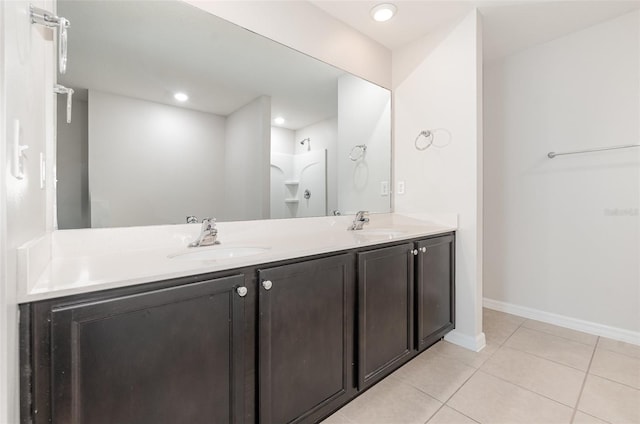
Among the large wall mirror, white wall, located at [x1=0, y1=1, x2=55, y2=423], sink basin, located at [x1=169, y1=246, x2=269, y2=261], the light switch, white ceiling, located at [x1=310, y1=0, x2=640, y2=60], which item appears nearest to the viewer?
white wall, located at [x1=0, y1=1, x2=55, y2=423]

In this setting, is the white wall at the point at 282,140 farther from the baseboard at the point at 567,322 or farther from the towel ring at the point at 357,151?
the baseboard at the point at 567,322

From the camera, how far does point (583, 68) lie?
2209 millimetres

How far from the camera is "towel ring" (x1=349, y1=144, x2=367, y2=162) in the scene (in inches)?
89.6

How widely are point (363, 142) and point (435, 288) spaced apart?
4.01ft

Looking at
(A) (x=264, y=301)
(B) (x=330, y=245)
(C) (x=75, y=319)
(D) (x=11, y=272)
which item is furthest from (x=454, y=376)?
(D) (x=11, y=272)

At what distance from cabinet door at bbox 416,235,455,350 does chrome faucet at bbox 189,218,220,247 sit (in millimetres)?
1148

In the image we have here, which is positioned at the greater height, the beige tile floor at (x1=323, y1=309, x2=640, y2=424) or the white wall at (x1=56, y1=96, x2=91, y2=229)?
the white wall at (x1=56, y1=96, x2=91, y2=229)

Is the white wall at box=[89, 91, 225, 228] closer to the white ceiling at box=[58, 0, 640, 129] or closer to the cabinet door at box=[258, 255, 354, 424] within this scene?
the white ceiling at box=[58, 0, 640, 129]

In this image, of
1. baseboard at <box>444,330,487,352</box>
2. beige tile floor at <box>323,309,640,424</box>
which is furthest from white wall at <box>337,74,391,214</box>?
beige tile floor at <box>323,309,640,424</box>

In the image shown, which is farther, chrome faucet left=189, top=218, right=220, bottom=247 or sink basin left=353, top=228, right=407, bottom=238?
sink basin left=353, top=228, right=407, bottom=238

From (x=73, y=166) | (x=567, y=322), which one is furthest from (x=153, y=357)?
(x=567, y=322)

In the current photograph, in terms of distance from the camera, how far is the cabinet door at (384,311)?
1.39 m

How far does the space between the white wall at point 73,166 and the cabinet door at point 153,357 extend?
65 centimetres

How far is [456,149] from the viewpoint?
2078 mm
